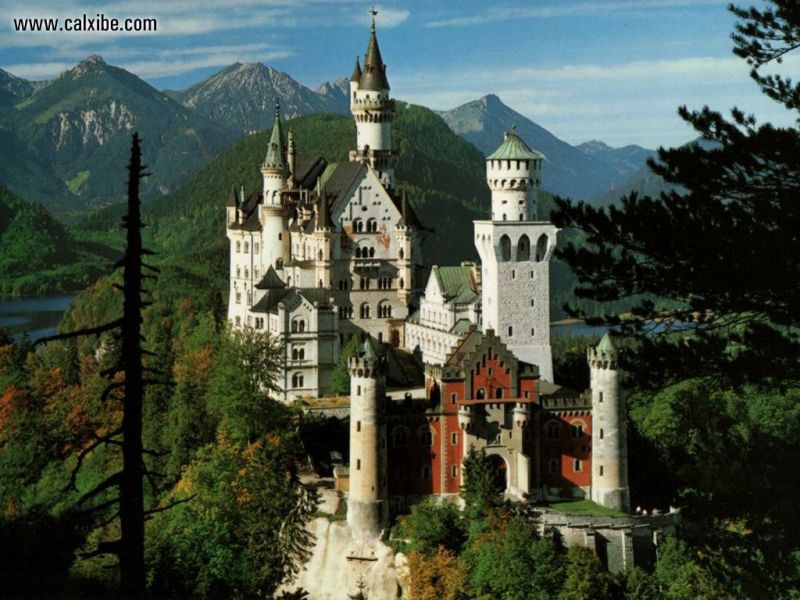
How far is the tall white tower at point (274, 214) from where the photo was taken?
93.0 m

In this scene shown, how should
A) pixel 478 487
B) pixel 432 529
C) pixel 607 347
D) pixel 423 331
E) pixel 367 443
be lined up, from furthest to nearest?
pixel 423 331, pixel 607 347, pixel 478 487, pixel 367 443, pixel 432 529

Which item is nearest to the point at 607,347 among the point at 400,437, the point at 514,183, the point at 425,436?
the point at 425,436

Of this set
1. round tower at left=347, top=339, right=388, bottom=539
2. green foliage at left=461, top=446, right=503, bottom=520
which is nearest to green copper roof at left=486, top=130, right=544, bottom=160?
round tower at left=347, top=339, right=388, bottom=539

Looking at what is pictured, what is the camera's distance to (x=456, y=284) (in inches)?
3310

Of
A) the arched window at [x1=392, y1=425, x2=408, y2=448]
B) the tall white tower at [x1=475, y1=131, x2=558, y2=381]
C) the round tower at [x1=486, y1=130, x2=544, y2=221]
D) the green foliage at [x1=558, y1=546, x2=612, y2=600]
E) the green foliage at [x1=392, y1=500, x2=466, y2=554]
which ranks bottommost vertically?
the green foliage at [x1=558, y1=546, x2=612, y2=600]

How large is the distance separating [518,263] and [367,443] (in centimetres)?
1387

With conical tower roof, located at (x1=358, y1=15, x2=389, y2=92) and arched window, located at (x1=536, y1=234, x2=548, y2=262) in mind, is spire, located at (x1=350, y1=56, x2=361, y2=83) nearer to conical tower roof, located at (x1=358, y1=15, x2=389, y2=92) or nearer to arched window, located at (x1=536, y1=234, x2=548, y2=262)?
conical tower roof, located at (x1=358, y1=15, x2=389, y2=92)

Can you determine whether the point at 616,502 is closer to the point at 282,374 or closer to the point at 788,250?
the point at 282,374

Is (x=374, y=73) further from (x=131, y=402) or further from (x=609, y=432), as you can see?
(x=131, y=402)

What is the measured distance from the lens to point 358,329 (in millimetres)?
88188

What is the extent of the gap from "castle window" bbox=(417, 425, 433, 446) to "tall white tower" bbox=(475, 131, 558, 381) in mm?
7673

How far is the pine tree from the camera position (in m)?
30.9

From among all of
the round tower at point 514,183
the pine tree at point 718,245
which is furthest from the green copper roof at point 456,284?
the pine tree at point 718,245

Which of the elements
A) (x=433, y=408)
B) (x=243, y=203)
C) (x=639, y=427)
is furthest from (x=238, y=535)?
(x=243, y=203)
